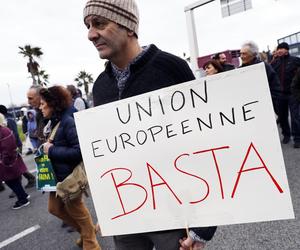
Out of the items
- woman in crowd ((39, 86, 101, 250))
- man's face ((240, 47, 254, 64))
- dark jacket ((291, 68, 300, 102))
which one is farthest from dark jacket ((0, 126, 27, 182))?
dark jacket ((291, 68, 300, 102))

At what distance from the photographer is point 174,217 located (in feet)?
3.56

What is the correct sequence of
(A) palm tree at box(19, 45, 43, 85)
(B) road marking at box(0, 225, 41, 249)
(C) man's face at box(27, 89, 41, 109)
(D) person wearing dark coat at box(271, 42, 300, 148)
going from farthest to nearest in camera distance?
1. (A) palm tree at box(19, 45, 43, 85)
2. (D) person wearing dark coat at box(271, 42, 300, 148)
3. (C) man's face at box(27, 89, 41, 109)
4. (B) road marking at box(0, 225, 41, 249)

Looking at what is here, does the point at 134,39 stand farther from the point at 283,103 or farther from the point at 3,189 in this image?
the point at 3,189

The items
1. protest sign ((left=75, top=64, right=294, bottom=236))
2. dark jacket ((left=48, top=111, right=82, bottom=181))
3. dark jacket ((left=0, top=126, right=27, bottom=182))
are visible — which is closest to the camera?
protest sign ((left=75, top=64, right=294, bottom=236))

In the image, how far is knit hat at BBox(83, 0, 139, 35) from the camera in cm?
115

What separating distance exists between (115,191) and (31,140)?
230 inches

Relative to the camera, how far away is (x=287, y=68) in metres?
4.83

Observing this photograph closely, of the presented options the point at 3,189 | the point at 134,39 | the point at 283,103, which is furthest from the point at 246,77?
the point at 3,189

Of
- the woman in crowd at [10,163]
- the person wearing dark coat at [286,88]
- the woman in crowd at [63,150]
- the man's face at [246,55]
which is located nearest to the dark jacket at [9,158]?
the woman in crowd at [10,163]

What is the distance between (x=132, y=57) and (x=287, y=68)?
4310 millimetres

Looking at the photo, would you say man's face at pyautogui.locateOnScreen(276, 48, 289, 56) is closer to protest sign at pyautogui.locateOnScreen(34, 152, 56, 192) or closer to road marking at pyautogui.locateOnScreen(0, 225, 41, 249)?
protest sign at pyautogui.locateOnScreen(34, 152, 56, 192)

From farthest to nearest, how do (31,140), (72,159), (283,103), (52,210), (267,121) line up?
(31,140)
(283,103)
(52,210)
(72,159)
(267,121)

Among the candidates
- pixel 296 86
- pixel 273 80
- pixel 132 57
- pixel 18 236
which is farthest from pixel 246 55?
pixel 18 236

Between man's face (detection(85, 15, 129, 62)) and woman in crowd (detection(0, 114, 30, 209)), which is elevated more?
man's face (detection(85, 15, 129, 62))
